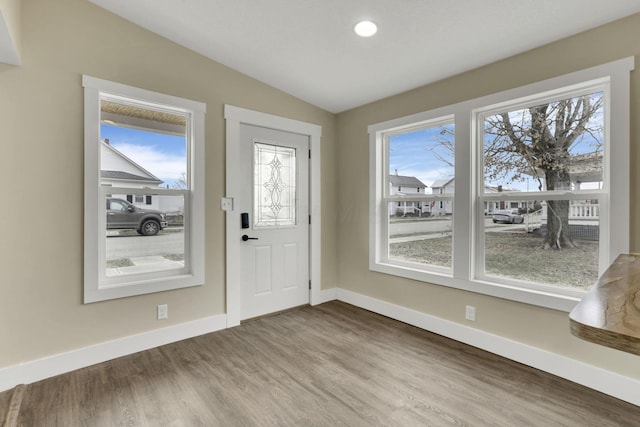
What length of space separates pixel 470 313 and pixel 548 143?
5.07 feet

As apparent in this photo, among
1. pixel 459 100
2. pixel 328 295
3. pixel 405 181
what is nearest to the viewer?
pixel 459 100

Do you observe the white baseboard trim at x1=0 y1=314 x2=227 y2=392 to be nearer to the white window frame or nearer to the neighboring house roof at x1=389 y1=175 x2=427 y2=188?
the white window frame

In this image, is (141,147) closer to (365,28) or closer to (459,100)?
(365,28)

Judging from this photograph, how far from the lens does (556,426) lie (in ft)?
5.92

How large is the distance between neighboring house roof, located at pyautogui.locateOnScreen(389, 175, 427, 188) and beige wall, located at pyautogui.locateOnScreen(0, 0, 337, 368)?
2.39 metres

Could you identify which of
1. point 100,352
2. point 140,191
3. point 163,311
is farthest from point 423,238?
point 100,352

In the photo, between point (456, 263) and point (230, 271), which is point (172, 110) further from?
point (456, 263)

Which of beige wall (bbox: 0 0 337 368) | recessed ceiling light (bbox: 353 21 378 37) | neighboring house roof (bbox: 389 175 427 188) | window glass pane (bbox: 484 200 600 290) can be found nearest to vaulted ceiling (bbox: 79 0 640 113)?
recessed ceiling light (bbox: 353 21 378 37)

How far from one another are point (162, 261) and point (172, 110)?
138cm

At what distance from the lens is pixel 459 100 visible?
2.95 metres

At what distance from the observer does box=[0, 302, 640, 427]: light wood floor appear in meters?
1.89

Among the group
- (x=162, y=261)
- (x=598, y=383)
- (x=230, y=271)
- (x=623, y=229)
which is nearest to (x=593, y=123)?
(x=623, y=229)

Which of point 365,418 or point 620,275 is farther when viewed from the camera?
point 365,418

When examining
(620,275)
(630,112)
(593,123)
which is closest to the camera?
(620,275)
